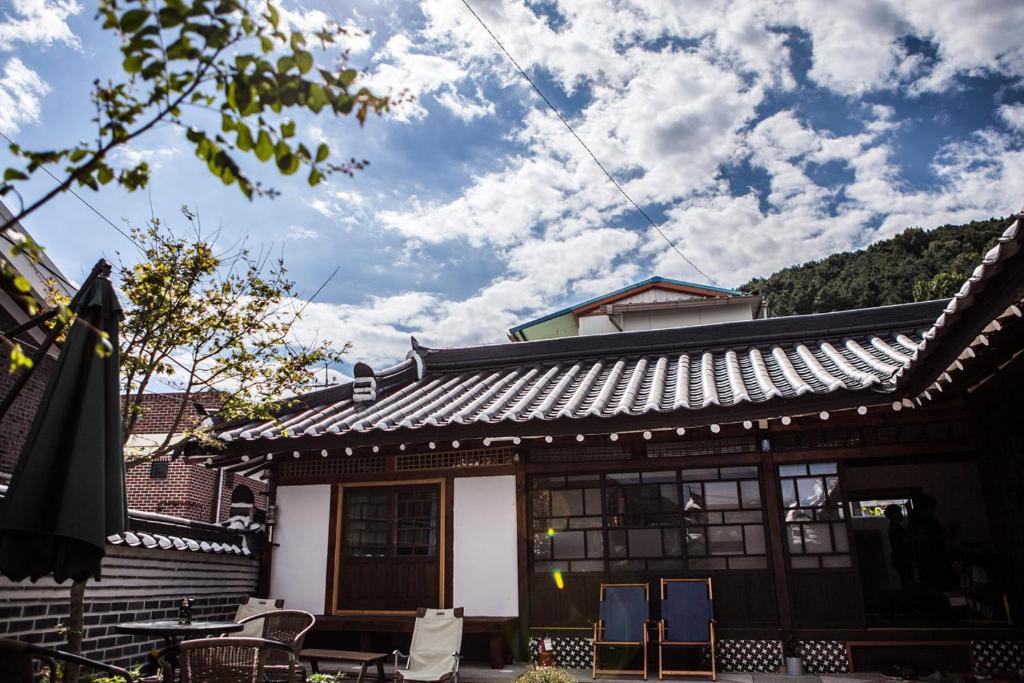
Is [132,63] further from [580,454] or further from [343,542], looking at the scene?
[343,542]

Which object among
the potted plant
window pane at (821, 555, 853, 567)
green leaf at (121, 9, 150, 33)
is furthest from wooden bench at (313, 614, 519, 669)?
green leaf at (121, 9, 150, 33)

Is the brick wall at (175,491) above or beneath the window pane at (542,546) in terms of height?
above

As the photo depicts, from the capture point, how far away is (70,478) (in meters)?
3.48

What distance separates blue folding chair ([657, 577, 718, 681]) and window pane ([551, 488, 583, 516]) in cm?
122

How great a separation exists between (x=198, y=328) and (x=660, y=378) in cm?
513

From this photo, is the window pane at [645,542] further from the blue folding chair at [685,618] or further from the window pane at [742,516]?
the window pane at [742,516]

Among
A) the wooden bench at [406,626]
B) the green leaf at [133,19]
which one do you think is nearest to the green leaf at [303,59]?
the green leaf at [133,19]

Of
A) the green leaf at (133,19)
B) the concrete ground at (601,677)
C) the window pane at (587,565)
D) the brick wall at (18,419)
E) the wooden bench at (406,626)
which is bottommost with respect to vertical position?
the concrete ground at (601,677)

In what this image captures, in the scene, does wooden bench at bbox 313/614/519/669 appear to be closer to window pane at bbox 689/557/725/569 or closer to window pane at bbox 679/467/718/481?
window pane at bbox 689/557/725/569

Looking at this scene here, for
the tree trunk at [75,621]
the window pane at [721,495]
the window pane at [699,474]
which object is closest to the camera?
the tree trunk at [75,621]

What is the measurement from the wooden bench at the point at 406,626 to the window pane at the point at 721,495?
2449mm

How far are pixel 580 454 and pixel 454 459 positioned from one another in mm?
1507

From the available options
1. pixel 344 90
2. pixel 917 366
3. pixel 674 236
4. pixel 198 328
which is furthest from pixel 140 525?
pixel 674 236

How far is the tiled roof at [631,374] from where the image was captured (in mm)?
7141
